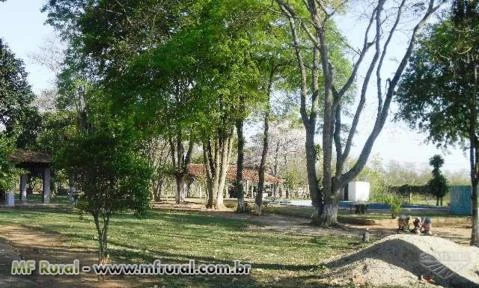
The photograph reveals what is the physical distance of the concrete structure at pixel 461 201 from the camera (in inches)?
1450

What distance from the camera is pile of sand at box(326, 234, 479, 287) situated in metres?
10.8

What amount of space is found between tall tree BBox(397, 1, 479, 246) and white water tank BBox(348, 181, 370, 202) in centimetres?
1423

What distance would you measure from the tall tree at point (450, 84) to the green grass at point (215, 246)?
6.33m

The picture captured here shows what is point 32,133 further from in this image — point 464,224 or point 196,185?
point 464,224

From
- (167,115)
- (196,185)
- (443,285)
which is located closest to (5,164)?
(443,285)

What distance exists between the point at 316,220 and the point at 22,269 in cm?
1564

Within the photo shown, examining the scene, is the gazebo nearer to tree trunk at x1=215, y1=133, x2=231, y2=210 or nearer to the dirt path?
tree trunk at x1=215, y1=133, x2=231, y2=210

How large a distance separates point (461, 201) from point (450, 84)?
10.8m

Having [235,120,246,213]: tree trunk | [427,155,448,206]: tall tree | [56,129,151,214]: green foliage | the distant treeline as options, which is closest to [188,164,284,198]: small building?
the distant treeline

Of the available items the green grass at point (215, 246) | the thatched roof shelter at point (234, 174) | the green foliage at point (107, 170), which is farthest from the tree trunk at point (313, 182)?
the thatched roof shelter at point (234, 174)

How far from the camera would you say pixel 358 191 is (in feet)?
164

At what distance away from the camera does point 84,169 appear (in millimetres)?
9883

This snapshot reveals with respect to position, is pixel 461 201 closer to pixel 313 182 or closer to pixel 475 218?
pixel 313 182

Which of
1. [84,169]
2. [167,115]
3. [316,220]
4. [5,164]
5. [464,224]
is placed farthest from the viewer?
[167,115]
